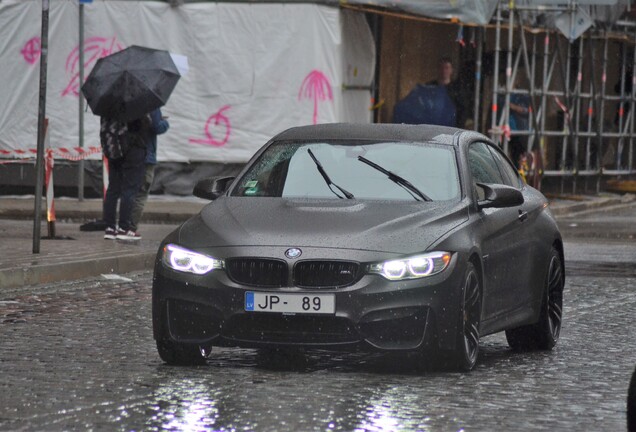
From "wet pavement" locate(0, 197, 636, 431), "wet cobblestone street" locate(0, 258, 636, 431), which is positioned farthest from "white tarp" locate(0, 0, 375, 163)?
"wet cobblestone street" locate(0, 258, 636, 431)

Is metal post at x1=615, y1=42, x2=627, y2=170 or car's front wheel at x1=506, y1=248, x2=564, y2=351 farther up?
metal post at x1=615, y1=42, x2=627, y2=170

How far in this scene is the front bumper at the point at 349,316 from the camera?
8328mm

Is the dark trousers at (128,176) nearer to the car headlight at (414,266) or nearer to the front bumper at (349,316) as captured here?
the front bumper at (349,316)

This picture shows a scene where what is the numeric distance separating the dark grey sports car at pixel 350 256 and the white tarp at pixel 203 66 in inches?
595

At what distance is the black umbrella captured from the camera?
56.5 feet

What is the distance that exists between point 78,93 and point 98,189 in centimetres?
150

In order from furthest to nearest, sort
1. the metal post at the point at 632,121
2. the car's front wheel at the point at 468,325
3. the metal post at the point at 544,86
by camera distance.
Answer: the metal post at the point at 632,121, the metal post at the point at 544,86, the car's front wheel at the point at 468,325

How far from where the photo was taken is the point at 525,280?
9.87m

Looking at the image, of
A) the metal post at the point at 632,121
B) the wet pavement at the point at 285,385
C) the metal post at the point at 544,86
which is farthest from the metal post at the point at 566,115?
the wet pavement at the point at 285,385

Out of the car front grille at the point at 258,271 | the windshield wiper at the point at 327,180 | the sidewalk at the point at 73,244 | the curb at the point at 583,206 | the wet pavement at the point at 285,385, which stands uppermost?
the windshield wiper at the point at 327,180

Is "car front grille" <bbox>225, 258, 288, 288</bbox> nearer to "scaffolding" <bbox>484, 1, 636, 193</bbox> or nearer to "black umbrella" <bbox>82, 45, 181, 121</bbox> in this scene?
"black umbrella" <bbox>82, 45, 181, 121</bbox>

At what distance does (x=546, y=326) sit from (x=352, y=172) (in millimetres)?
1618

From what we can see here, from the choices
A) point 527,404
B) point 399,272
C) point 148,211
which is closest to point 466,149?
point 399,272

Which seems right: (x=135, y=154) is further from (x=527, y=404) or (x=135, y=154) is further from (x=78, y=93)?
(x=527, y=404)
